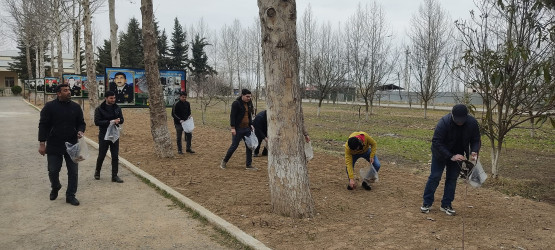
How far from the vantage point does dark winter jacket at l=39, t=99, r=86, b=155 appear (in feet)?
18.0

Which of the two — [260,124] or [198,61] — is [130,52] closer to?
[198,61]

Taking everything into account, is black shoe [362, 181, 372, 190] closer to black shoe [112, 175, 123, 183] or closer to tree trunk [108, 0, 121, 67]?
black shoe [112, 175, 123, 183]

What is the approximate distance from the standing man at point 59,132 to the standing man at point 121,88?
6.71 metres

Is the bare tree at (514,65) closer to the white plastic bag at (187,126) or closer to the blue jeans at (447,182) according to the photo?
the blue jeans at (447,182)

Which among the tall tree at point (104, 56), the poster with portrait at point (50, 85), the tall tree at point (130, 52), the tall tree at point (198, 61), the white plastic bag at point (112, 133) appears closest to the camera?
the white plastic bag at point (112, 133)

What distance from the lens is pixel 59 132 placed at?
555 cm

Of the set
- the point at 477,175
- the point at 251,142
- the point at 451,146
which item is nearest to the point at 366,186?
the point at 451,146

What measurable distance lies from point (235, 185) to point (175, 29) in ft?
156

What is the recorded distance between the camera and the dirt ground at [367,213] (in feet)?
14.3

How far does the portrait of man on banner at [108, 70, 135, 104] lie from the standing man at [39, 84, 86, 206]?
6705 mm

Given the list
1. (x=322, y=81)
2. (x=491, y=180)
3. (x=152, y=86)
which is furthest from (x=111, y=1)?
(x=322, y=81)

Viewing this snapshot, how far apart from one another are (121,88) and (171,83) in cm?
154

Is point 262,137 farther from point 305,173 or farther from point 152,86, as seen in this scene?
point 305,173

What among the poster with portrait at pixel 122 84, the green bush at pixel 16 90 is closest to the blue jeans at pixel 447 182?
the poster with portrait at pixel 122 84
